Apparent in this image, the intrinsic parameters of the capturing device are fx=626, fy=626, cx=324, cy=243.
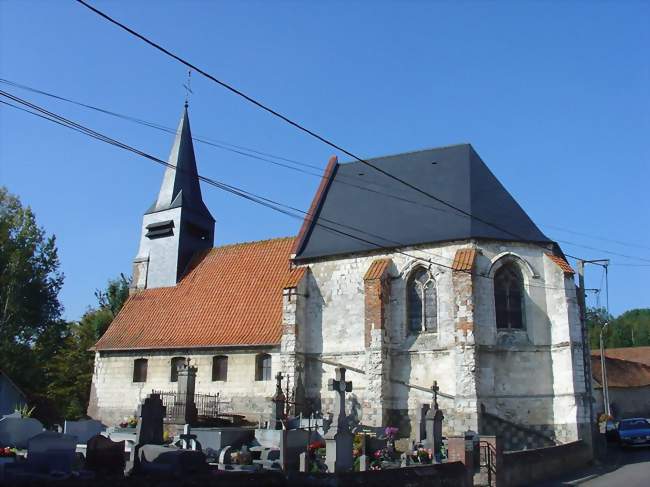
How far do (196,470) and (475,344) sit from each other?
11643 mm

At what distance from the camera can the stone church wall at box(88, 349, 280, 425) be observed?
2244 cm

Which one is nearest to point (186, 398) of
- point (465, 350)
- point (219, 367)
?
point (219, 367)

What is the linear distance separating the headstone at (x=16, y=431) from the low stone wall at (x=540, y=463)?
11.2m

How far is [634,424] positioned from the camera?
70.8 ft

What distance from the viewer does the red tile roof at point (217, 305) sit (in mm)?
23547

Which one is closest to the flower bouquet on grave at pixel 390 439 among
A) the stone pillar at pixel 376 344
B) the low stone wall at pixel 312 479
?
the stone pillar at pixel 376 344

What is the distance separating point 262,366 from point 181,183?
36.1 feet

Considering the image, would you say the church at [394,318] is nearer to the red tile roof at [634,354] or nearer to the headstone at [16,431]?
the headstone at [16,431]

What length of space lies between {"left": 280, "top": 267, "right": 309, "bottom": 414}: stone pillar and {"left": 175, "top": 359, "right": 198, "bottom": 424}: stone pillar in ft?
10.7

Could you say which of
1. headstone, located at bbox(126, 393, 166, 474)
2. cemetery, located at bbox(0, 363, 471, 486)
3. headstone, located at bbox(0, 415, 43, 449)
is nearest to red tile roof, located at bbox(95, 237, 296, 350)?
cemetery, located at bbox(0, 363, 471, 486)

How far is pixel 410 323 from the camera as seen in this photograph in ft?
69.0

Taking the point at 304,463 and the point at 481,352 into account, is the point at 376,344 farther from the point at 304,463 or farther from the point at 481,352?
the point at 304,463

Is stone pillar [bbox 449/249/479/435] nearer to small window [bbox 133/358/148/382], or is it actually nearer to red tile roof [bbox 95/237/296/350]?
red tile roof [bbox 95/237/296/350]

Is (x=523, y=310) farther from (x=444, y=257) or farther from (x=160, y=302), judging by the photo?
(x=160, y=302)
